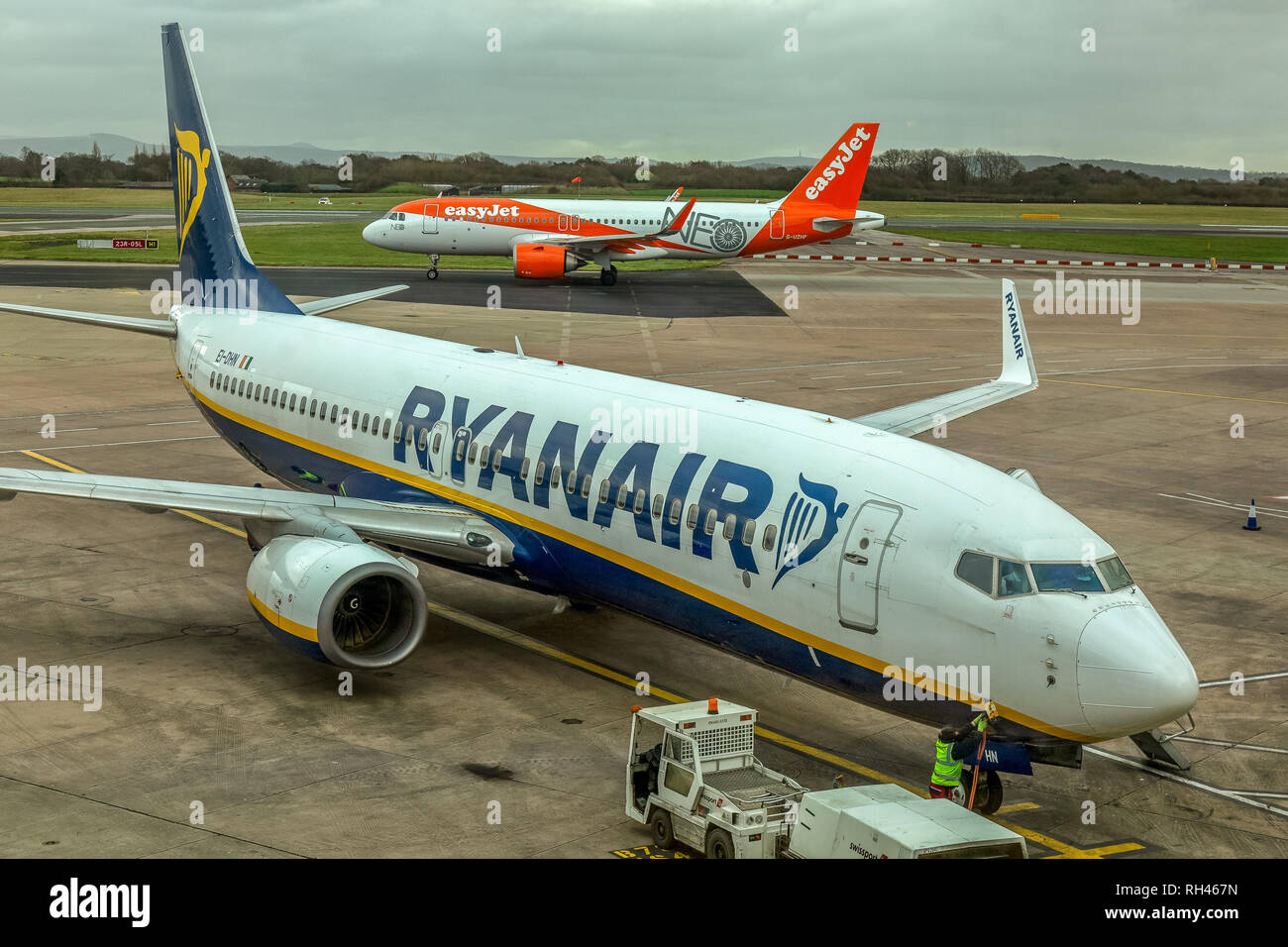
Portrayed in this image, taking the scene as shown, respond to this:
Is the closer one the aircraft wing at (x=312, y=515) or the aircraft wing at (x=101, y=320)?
the aircraft wing at (x=312, y=515)

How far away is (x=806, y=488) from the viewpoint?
17000 mm

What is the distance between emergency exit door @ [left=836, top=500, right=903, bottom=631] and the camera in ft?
51.7

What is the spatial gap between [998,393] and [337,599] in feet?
45.8

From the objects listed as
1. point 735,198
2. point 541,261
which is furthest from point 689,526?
point 735,198

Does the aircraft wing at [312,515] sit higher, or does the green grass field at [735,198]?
the green grass field at [735,198]

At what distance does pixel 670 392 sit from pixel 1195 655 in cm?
985

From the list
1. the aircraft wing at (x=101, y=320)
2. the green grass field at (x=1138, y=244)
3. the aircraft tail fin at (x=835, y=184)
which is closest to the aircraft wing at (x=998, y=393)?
the aircraft wing at (x=101, y=320)

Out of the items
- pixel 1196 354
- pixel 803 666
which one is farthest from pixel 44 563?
pixel 1196 354

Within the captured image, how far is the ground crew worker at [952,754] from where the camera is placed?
48.8 feet

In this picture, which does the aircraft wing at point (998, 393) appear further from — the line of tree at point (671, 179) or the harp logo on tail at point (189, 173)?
the line of tree at point (671, 179)

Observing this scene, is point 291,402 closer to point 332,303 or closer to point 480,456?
point 480,456

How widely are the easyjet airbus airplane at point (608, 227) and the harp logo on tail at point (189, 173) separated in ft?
157

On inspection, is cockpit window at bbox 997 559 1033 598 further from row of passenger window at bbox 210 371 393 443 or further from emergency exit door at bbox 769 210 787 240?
emergency exit door at bbox 769 210 787 240

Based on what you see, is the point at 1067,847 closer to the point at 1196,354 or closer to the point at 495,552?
the point at 495,552
